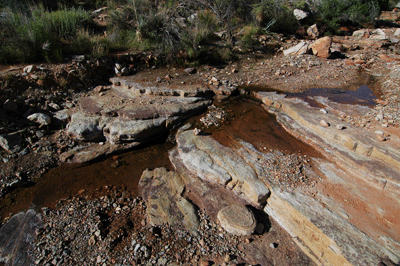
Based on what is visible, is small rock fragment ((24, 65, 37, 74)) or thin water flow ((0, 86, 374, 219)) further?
small rock fragment ((24, 65, 37, 74))

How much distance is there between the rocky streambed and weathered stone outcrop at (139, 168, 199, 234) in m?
0.02

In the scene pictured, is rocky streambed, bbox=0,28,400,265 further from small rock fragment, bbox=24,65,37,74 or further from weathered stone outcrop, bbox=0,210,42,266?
small rock fragment, bbox=24,65,37,74

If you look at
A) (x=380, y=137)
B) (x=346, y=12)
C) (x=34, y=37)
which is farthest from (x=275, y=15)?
(x=34, y=37)

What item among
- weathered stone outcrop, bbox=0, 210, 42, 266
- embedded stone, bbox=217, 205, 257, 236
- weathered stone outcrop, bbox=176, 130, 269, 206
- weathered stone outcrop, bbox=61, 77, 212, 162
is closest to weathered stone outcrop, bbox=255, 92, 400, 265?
weathered stone outcrop, bbox=176, 130, 269, 206

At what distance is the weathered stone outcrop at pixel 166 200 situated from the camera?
3979mm

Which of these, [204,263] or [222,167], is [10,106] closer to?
[222,167]

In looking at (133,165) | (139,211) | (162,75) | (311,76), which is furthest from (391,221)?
(162,75)

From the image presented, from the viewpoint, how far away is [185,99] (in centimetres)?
675

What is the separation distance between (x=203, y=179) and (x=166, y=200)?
85 cm

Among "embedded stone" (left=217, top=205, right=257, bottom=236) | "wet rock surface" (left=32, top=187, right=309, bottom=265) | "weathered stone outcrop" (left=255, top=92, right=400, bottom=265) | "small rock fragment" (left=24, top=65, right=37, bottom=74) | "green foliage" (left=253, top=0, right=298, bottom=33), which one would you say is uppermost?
"green foliage" (left=253, top=0, right=298, bottom=33)

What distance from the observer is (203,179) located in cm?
469

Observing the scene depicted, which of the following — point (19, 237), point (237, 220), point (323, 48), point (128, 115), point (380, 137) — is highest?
point (323, 48)

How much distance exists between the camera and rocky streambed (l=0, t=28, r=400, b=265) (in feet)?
11.6

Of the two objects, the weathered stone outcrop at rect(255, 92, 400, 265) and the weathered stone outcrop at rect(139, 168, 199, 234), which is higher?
the weathered stone outcrop at rect(255, 92, 400, 265)
